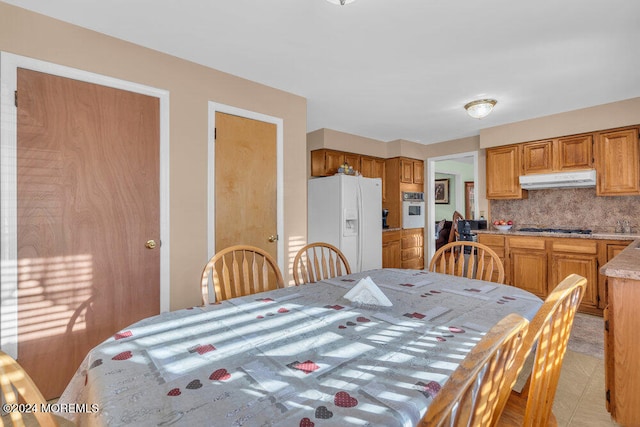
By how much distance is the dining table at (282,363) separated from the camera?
658 millimetres

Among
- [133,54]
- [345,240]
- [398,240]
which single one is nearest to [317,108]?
[345,240]

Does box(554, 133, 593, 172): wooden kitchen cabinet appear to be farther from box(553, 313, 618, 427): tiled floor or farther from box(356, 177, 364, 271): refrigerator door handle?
box(356, 177, 364, 271): refrigerator door handle

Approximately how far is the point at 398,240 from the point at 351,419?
478cm

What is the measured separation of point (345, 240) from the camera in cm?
390

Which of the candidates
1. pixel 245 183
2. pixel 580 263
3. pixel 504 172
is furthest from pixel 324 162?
pixel 580 263

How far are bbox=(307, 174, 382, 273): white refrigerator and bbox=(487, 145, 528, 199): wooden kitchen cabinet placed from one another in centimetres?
174

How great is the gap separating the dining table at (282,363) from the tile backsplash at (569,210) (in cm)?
353

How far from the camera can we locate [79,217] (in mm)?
2025

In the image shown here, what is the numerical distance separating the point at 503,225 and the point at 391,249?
5.55ft

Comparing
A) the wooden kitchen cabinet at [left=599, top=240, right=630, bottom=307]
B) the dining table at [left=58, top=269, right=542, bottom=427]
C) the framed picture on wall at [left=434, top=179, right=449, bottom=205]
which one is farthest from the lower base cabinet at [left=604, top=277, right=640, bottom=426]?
the framed picture on wall at [left=434, top=179, right=449, bottom=205]

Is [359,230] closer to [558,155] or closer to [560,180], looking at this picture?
[560,180]

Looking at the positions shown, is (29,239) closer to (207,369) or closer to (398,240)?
(207,369)

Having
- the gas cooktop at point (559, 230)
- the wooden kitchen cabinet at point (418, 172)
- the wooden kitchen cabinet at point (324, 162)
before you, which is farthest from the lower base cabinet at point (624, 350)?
the wooden kitchen cabinet at point (418, 172)

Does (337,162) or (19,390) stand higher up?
(337,162)
